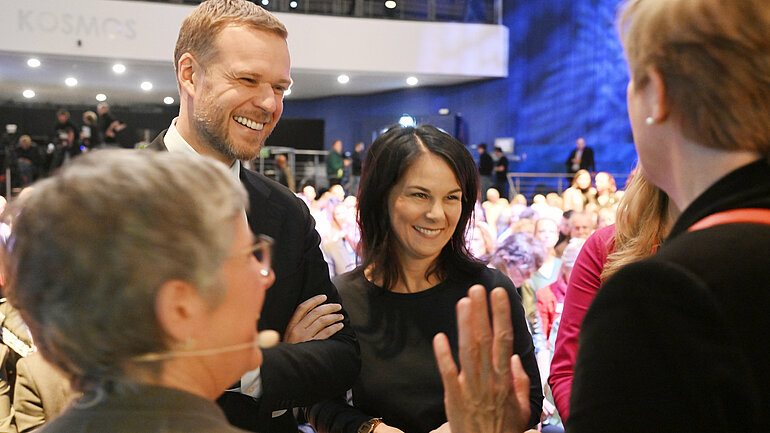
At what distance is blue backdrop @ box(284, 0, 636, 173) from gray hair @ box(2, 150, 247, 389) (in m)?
14.8

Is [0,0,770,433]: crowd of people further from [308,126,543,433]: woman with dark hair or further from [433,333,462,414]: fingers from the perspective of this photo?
[308,126,543,433]: woman with dark hair

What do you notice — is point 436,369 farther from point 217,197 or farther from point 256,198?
point 217,197

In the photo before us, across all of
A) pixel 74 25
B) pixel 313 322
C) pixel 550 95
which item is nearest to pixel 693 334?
pixel 313 322

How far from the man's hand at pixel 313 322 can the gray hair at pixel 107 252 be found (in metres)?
0.93

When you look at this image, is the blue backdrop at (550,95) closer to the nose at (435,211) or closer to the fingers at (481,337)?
the nose at (435,211)

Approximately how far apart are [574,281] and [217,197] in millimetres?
1093

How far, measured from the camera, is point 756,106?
0.86m

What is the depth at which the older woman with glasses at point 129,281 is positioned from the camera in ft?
2.67

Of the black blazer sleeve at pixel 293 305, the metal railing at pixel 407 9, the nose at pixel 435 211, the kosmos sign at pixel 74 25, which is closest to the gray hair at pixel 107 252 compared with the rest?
the black blazer sleeve at pixel 293 305

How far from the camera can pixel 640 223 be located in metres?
1.61

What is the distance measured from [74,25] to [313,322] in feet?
44.6

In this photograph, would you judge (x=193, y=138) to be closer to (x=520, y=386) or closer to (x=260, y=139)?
(x=260, y=139)

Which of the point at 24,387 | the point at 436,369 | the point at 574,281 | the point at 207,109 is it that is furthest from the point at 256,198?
the point at 24,387

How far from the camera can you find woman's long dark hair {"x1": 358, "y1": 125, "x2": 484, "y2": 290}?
6.96 ft
